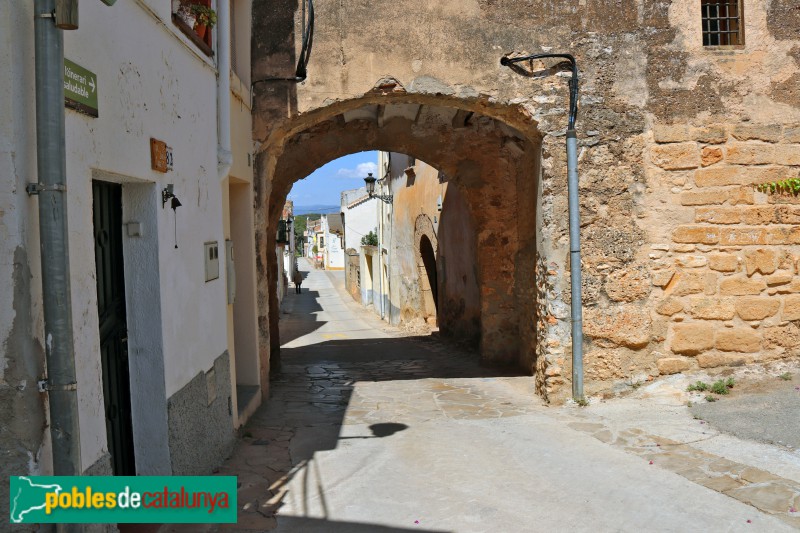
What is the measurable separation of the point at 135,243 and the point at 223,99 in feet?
6.37

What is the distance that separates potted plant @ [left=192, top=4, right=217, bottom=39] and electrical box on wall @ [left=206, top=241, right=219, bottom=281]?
152cm

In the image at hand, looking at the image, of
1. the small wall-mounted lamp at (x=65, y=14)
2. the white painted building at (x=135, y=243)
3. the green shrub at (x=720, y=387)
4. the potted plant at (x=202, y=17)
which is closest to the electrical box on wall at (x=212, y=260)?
the white painted building at (x=135, y=243)

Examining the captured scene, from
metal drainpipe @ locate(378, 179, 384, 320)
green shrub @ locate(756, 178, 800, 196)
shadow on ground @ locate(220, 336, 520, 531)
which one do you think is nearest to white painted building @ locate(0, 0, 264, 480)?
shadow on ground @ locate(220, 336, 520, 531)

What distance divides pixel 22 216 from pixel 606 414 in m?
5.35

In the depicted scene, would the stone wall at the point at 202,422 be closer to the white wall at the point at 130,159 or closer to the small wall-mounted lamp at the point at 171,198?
the white wall at the point at 130,159

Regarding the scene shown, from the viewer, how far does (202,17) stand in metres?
5.11

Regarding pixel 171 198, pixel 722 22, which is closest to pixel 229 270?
pixel 171 198

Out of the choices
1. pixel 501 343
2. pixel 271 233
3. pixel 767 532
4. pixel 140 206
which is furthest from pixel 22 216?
pixel 501 343

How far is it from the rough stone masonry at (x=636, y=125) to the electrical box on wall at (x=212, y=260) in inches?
80.2

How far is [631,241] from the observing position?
690 centimetres

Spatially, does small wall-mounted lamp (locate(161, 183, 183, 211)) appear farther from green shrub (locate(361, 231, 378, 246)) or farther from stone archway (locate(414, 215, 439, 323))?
green shrub (locate(361, 231, 378, 246))

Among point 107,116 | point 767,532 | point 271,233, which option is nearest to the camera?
point 107,116

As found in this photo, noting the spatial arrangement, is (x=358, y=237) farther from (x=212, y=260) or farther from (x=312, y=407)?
(x=212, y=260)

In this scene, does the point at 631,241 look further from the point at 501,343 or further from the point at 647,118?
the point at 501,343
